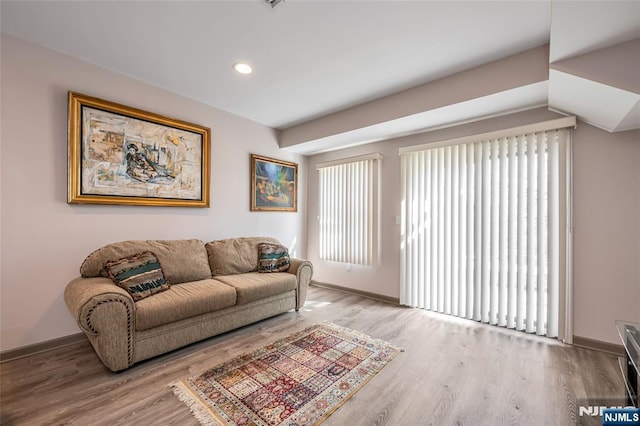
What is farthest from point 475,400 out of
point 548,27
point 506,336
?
point 548,27

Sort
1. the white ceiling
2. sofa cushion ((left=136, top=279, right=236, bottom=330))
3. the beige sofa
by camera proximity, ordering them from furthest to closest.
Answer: sofa cushion ((left=136, top=279, right=236, bottom=330))
the beige sofa
the white ceiling

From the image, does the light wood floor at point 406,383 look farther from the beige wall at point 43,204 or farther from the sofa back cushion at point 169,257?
the sofa back cushion at point 169,257

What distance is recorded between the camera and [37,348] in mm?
2291

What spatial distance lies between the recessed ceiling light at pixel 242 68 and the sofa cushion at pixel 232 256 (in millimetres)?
2054

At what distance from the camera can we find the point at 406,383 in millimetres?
1938

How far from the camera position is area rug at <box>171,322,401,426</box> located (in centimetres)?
162

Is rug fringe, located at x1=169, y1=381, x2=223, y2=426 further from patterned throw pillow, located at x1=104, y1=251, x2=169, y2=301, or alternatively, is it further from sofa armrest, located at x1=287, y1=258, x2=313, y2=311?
sofa armrest, located at x1=287, y1=258, x2=313, y2=311

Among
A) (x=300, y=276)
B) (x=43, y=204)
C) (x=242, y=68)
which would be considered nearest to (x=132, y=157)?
(x=43, y=204)

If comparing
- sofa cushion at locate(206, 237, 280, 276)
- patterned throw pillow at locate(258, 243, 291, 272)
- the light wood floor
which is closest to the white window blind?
patterned throw pillow at locate(258, 243, 291, 272)

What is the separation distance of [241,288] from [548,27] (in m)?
3.48

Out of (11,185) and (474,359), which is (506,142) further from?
(11,185)

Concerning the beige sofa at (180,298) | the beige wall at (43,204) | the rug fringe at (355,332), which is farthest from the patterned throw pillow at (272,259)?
the beige wall at (43,204)

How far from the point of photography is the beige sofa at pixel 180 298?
76.9 inches

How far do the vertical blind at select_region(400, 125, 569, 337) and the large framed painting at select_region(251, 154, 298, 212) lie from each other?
1962mm
